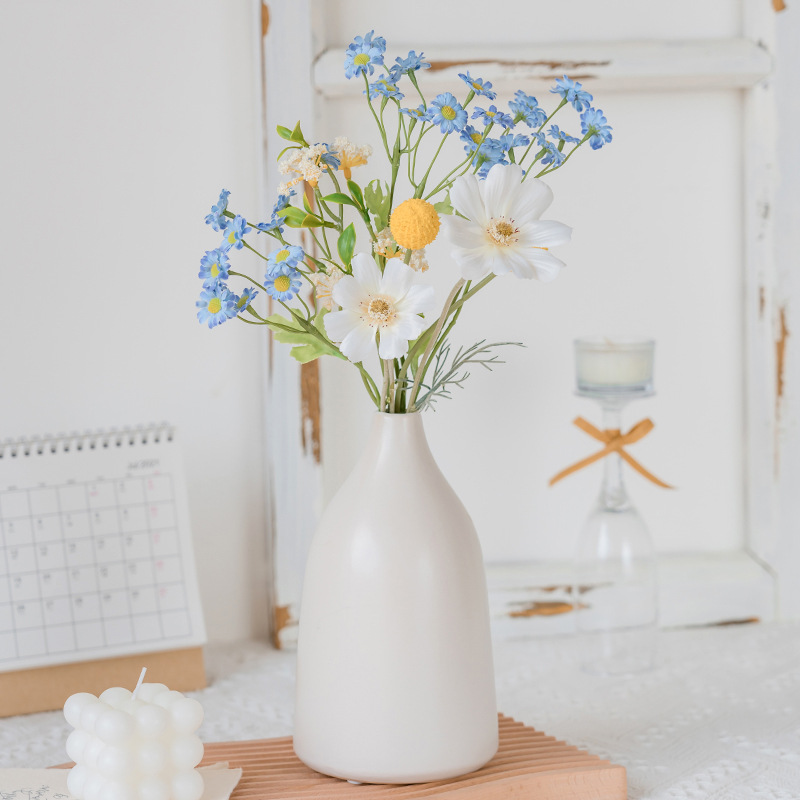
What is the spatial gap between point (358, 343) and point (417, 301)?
0.13 ft

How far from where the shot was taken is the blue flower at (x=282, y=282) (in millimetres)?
507

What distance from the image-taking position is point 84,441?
0.77 meters

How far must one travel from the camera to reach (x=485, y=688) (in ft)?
1.83

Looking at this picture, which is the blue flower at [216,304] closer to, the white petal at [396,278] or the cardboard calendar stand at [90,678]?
the white petal at [396,278]

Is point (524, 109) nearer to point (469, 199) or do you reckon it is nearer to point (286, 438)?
point (469, 199)

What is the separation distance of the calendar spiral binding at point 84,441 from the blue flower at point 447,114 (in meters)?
0.40

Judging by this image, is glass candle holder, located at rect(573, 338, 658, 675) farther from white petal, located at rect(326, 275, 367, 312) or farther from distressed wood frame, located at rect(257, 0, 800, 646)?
white petal, located at rect(326, 275, 367, 312)

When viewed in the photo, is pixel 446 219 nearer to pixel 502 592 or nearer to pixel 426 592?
pixel 426 592

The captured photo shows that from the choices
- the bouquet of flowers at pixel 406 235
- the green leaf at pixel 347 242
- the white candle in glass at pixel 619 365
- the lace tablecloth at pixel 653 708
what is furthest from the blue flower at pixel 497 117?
the lace tablecloth at pixel 653 708

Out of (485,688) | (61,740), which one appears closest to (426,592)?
(485,688)

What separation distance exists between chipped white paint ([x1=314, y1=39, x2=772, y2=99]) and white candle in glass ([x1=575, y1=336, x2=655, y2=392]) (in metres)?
0.26

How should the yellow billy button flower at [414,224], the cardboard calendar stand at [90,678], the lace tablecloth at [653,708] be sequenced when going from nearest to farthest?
1. the yellow billy button flower at [414,224]
2. the lace tablecloth at [653,708]
3. the cardboard calendar stand at [90,678]

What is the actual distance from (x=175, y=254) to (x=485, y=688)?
50 cm

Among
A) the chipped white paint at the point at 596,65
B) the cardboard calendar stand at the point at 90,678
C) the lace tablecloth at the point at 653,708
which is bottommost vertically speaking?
the lace tablecloth at the point at 653,708
